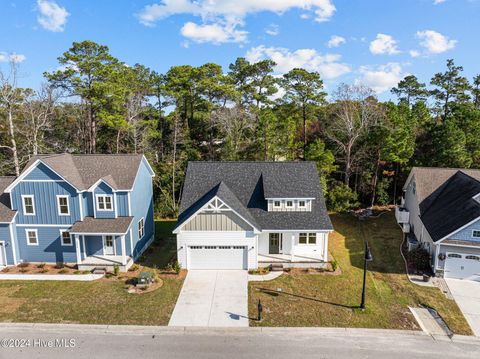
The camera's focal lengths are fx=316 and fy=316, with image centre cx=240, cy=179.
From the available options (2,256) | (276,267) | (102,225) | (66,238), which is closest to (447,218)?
(276,267)

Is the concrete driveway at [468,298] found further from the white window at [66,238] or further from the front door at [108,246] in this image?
the white window at [66,238]

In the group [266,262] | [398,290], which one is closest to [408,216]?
[398,290]

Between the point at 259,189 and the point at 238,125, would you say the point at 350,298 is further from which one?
the point at 238,125

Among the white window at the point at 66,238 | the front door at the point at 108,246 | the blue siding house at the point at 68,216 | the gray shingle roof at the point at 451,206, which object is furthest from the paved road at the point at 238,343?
the gray shingle roof at the point at 451,206

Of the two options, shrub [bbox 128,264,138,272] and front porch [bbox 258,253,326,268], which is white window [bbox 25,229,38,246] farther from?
→ front porch [bbox 258,253,326,268]

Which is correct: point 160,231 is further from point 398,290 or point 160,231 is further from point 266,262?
point 398,290

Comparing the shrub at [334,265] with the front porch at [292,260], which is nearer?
the shrub at [334,265]

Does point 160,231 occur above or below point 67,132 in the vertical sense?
below
